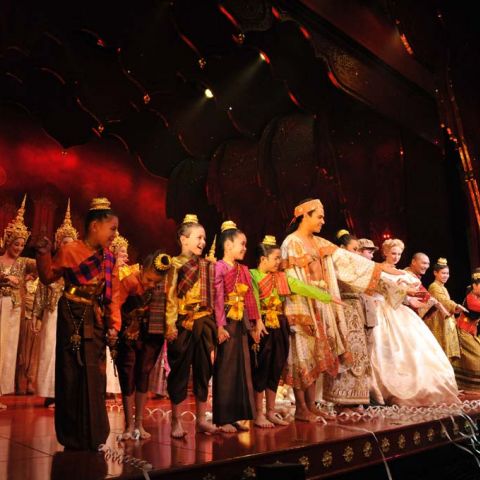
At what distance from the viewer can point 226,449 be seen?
2.67 metres

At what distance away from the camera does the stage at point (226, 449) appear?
88.8 inches

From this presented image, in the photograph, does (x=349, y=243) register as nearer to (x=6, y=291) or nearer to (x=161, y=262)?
(x=161, y=262)

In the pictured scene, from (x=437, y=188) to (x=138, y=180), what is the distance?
15.0 ft

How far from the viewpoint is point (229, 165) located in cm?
880

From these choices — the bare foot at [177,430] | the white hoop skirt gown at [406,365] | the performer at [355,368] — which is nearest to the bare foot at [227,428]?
the bare foot at [177,430]

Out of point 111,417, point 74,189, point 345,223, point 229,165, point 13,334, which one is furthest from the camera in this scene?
point 229,165

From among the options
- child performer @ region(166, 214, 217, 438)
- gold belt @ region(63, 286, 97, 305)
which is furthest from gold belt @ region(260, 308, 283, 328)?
gold belt @ region(63, 286, 97, 305)

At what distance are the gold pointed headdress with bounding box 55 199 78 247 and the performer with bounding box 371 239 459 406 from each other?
10.9 feet

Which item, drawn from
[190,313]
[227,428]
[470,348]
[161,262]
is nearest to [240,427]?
[227,428]

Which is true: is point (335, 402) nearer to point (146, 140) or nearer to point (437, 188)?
point (437, 188)

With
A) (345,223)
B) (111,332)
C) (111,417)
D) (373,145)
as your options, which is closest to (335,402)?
(111,417)

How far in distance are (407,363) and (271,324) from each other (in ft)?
6.43

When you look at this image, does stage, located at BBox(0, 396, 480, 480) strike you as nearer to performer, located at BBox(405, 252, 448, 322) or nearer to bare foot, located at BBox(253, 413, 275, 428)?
bare foot, located at BBox(253, 413, 275, 428)

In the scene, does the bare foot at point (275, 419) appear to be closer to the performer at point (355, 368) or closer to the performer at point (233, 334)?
the performer at point (233, 334)
